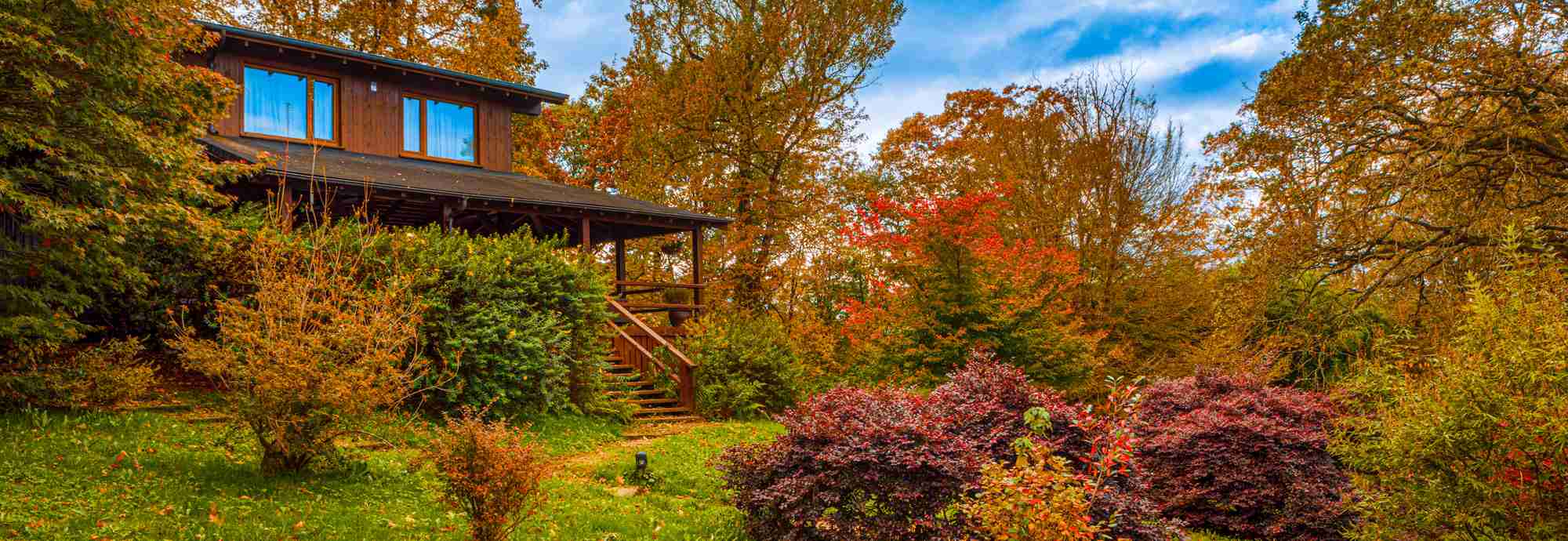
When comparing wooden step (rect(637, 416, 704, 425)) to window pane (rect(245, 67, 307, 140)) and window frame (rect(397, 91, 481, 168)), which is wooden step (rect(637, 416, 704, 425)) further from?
window pane (rect(245, 67, 307, 140))

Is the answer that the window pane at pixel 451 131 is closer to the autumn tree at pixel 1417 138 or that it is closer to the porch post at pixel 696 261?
the porch post at pixel 696 261

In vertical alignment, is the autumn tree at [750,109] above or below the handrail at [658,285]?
above

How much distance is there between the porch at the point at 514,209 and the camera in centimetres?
1342

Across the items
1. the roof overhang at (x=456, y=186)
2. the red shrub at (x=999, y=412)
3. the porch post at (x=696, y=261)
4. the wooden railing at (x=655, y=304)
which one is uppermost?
the roof overhang at (x=456, y=186)

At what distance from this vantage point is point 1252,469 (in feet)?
27.5

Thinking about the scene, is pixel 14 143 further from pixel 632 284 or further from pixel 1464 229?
pixel 1464 229

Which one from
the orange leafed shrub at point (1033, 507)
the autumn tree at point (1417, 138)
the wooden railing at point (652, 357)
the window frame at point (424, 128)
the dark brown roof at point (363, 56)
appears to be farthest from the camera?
the window frame at point (424, 128)

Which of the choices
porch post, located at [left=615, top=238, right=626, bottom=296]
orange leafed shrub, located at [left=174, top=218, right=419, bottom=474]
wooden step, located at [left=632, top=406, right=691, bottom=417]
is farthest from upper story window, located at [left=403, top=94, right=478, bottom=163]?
orange leafed shrub, located at [left=174, top=218, right=419, bottom=474]

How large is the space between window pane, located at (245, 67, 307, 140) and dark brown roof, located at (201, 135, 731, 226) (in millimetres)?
322

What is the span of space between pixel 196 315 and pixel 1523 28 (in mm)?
15723

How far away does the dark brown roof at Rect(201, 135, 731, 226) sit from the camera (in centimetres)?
1360

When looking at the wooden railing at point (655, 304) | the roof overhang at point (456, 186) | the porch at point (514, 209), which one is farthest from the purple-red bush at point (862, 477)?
the wooden railing at point (655, 304)

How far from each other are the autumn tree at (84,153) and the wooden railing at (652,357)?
596 centimetres

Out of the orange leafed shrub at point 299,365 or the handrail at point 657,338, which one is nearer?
the orange leafed shrub at point 299,365
